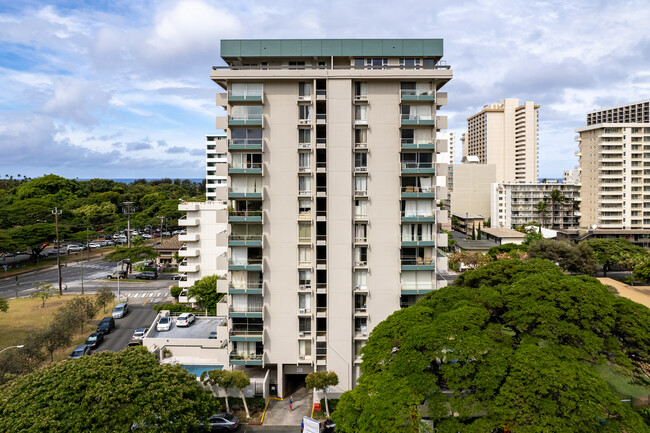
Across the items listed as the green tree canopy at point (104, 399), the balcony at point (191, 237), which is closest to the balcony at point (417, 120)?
the green tree canopy at point (104, 399)

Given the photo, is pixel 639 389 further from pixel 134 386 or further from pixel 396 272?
pixel 134 386

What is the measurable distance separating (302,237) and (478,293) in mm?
14927

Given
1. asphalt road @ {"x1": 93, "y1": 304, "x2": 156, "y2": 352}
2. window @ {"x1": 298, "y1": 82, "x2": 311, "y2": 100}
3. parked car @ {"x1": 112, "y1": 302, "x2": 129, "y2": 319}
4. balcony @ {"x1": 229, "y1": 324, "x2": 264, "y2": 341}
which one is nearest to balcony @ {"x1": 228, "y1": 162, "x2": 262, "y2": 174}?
window @ {"x1": 298, "y1": 82, "x2": 311, "y2": 100}

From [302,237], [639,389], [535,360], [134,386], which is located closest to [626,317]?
[535,360]

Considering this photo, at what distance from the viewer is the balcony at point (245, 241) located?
111 feet

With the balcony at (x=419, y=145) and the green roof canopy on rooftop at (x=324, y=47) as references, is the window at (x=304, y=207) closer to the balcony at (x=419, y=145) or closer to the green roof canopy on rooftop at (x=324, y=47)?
the balcony at (x=419, y=145)

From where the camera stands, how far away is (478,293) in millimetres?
26734

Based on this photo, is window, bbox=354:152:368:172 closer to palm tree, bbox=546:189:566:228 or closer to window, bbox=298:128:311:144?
window, bbox=298:128:311:144

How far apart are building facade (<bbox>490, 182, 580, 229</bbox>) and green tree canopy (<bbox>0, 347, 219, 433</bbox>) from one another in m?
119

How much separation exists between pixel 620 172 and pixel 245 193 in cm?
11030

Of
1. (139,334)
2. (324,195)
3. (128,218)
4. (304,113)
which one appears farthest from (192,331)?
(128,218)

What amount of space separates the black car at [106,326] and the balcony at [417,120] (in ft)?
141

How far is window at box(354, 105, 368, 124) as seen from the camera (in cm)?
3453

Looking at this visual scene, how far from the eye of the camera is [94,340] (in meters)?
44.8
